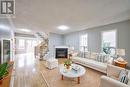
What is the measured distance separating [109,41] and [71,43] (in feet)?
12.9

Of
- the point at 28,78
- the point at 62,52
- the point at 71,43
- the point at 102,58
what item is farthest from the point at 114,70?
the point at 71,43

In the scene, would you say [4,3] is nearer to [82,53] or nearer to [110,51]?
[82,53]

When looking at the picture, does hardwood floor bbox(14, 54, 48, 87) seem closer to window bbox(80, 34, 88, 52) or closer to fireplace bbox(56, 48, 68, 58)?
fireplace bbox(56, 48, 68, 58)

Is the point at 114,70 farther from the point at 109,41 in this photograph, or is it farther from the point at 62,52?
the point at 62,52

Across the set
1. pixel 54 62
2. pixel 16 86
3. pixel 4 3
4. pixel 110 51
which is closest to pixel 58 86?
pixel 16 86

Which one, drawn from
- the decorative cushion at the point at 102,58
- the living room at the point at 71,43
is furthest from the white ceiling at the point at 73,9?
the decorative cushion at the point at 102,58

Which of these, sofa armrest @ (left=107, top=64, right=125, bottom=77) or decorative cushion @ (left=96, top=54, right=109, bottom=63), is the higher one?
decorative cushion @ (left=96, top=54, right=109, bottom=63)

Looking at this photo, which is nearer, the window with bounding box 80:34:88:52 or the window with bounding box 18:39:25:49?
the window with bounding box 80:34:88:52

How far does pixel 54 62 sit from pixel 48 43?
Answer: 3.33 m

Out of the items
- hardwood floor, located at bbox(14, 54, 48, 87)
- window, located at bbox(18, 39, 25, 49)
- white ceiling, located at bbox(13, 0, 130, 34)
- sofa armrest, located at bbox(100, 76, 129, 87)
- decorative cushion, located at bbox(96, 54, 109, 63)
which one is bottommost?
hardwood floor, located at bbox(14, 54, 48, 87)

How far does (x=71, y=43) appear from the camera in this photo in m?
8.26

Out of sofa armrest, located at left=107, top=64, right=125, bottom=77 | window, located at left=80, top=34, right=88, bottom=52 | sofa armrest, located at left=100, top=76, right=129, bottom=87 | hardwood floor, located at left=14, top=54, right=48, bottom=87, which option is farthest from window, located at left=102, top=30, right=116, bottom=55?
hardwood floor, located at left=14, top=54, right=48, bottom=87

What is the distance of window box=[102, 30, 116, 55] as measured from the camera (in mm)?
4650

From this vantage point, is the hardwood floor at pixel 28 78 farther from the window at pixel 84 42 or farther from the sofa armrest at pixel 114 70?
the window at pixel 84 42
